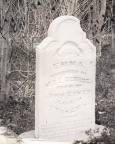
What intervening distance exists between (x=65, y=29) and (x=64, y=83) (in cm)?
76

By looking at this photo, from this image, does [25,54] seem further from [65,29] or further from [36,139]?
[36,139]

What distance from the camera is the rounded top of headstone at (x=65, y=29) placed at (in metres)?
7.50

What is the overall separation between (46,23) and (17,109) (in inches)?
80.8

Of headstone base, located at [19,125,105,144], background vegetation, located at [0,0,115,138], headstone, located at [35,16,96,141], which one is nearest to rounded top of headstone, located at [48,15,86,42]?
headstone, located at [35,16,96,141]

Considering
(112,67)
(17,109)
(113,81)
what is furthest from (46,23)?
(112,67)

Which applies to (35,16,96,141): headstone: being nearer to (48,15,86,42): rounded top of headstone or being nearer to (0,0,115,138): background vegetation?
(48,15,86,42): rounded top of headstone

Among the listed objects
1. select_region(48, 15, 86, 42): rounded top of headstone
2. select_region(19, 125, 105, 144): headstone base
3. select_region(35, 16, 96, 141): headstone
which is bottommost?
select_region(19, 125, 105, 144): headstone base

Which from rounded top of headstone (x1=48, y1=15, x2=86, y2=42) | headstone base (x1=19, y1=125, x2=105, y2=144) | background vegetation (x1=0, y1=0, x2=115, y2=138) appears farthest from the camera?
background vegetation (x1=0, y1=0, x2=115, y2=138)

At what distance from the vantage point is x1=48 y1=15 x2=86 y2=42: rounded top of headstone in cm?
750

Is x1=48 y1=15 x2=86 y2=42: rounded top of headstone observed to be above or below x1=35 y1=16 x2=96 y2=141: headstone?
above

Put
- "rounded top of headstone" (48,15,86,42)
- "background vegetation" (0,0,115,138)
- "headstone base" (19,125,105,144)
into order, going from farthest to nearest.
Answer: "background vegetation" (0,0,115,138)
"rounded top of headstone" (48,15,86,42)
"headstone base" (19,125,105,144)

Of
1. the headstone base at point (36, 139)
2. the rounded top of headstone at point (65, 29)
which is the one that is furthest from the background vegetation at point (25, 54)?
the rounded top of headstone at point (65, 29)

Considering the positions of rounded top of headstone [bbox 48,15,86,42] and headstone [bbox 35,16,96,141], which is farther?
rounded top of headstone [bbox 48,15,86,42]

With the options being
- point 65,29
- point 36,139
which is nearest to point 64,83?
point 65,29
